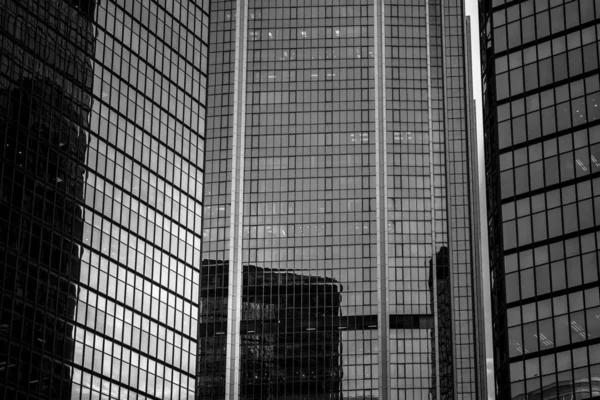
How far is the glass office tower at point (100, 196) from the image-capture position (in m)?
103

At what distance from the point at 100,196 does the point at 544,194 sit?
1613 inches

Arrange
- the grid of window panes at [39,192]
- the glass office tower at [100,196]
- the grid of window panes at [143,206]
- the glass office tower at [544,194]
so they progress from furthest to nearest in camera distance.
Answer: the grid of window panes at [143,206]
the glass office tower at [100,196]
the grid of window panes at [39,192]
the glass office tower at [544,194]

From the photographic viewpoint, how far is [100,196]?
116m

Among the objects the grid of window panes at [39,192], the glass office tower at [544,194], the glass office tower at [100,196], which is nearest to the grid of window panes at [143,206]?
the glass office tower at [100,196]

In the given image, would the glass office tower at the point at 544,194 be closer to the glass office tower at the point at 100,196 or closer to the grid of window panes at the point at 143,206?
the grid of window panes at the point at 143,206

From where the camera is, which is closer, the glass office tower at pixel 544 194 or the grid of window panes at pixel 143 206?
the glass office tower at pixel 544 194

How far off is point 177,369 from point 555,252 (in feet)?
146

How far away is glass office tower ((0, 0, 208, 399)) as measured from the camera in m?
103

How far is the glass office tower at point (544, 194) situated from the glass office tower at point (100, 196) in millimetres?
34350

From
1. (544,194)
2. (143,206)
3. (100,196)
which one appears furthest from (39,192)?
(544,194)

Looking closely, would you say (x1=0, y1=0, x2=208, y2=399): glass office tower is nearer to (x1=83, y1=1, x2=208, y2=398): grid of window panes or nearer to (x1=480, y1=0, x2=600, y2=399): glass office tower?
(x1=83, y1=1, x2=208, y2=398): grid of window panes

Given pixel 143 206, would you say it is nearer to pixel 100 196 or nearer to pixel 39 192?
pixel 100 196

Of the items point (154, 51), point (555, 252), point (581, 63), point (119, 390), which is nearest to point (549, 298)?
point (555, 252)

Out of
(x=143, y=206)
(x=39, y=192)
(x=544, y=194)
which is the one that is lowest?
(x=544, y=194)
